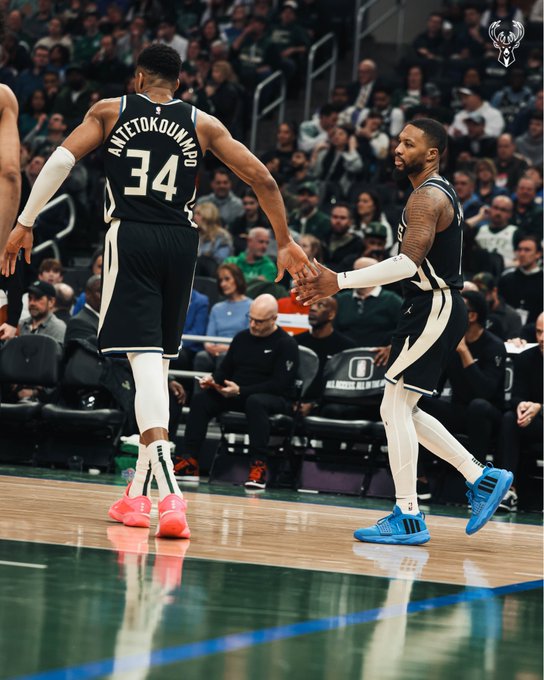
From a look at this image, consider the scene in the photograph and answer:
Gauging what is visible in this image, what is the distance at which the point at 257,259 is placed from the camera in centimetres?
1309

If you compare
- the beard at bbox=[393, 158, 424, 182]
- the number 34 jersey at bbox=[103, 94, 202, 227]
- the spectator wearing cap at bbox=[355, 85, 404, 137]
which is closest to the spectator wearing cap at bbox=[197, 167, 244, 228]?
the spectator wearing cap at bbox=[355, 85, 404, 137]

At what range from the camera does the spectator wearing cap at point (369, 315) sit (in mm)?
11141

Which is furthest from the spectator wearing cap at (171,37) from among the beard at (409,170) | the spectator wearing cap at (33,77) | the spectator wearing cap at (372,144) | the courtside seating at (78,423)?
the beard at (409,170)

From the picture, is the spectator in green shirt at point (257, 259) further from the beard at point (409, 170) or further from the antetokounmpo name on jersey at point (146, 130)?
the antetokounmpo name on jersey at point (146, 130)

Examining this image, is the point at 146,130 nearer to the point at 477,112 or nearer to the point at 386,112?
the point at 477,112

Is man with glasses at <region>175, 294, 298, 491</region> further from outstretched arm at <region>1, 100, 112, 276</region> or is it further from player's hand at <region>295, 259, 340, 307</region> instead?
outstretched arm at <region>1, 100, 112, 276</region>

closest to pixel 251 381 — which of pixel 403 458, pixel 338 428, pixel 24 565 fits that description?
pixel 338 428

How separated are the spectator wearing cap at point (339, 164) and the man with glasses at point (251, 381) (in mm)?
5065

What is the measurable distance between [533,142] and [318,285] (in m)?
9.78

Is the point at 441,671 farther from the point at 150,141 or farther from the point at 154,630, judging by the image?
the point at 150,141

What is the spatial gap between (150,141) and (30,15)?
16997 mm

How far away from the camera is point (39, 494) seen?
7.23 meters

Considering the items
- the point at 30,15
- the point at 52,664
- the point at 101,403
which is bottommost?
the point at 52,664

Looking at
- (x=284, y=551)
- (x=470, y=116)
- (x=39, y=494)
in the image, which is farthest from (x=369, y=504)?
(x=470, y=116)
